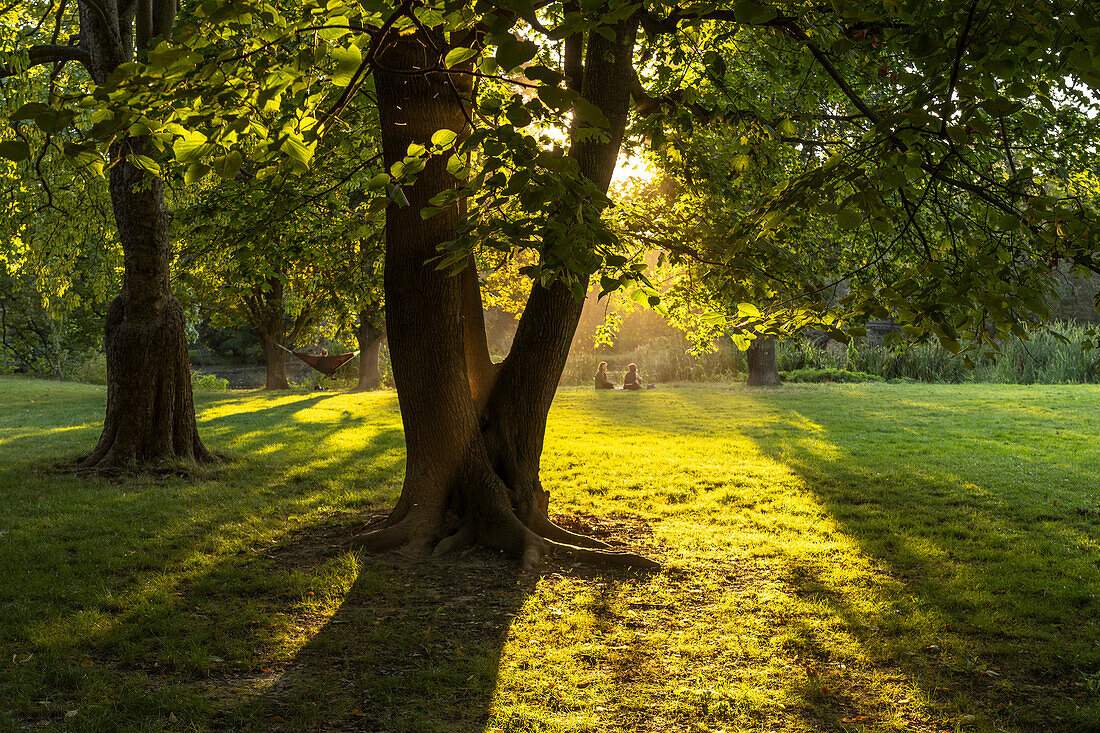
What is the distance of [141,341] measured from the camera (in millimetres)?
9422

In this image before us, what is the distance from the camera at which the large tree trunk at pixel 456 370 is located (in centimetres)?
618

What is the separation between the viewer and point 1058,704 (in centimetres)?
407

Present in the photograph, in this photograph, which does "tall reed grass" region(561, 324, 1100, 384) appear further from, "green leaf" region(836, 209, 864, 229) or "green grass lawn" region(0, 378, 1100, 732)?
"green leaf" region(836, 209, 864, 229)

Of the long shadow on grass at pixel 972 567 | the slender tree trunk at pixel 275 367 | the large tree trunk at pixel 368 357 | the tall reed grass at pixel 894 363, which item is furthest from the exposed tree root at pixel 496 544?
the slender tree trunk at pixel 275 367

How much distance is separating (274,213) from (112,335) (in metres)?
3.84

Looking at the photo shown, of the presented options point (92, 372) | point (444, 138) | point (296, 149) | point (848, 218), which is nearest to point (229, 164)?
point (296, 149)

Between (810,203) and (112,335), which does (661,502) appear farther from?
(112,335)

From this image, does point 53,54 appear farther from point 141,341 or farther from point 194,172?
point 194,172

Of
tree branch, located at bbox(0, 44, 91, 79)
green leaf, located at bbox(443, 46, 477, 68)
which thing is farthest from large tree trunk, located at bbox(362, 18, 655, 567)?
tree branch, located at bbox(0, 44, 91, 79)

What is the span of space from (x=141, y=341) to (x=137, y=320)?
0.28 m

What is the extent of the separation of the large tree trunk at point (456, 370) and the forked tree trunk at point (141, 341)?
4512 millimetres

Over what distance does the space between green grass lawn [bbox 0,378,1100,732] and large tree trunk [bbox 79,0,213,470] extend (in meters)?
0.80

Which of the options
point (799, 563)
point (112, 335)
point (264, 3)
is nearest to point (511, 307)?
point (112, 335)

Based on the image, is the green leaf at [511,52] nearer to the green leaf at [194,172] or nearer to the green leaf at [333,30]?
the green leaf at [333,30]
